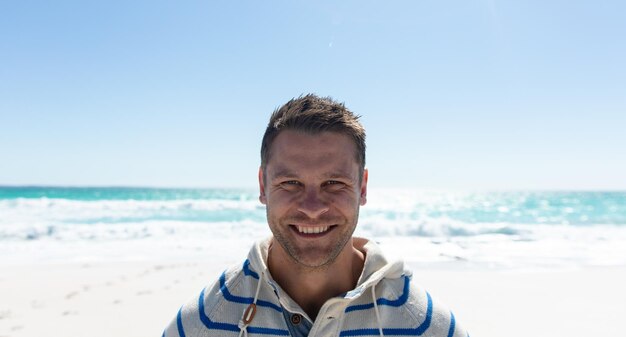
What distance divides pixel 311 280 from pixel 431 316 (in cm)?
61

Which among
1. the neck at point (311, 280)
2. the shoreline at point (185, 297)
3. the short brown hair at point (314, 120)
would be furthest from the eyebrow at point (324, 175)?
the shoreline at point (185, 297)

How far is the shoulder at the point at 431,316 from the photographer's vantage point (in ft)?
5.96

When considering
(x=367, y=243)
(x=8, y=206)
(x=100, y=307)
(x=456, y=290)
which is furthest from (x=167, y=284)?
(x=8, y=206)

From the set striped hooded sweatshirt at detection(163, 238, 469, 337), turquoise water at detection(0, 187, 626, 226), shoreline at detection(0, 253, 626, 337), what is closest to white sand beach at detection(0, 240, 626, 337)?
shoreline at detection(0, 253, 626, 337)

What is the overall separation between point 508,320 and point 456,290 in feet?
4.36

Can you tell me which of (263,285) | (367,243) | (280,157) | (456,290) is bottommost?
(456,290)

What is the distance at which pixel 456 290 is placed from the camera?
7.01 meters

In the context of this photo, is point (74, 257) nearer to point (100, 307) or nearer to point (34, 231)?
point (100, 307)

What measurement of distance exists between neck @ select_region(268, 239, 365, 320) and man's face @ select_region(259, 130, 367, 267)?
0.23 feet

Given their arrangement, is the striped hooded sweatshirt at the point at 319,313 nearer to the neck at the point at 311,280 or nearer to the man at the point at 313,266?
the man at the point at 313,266

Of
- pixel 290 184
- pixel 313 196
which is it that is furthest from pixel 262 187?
pixel 313 196

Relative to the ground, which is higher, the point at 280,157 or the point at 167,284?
the point at 280,157

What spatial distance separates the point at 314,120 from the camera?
82.7 inches

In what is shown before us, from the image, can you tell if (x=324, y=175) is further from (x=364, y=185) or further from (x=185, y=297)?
(x=185, y=297)
